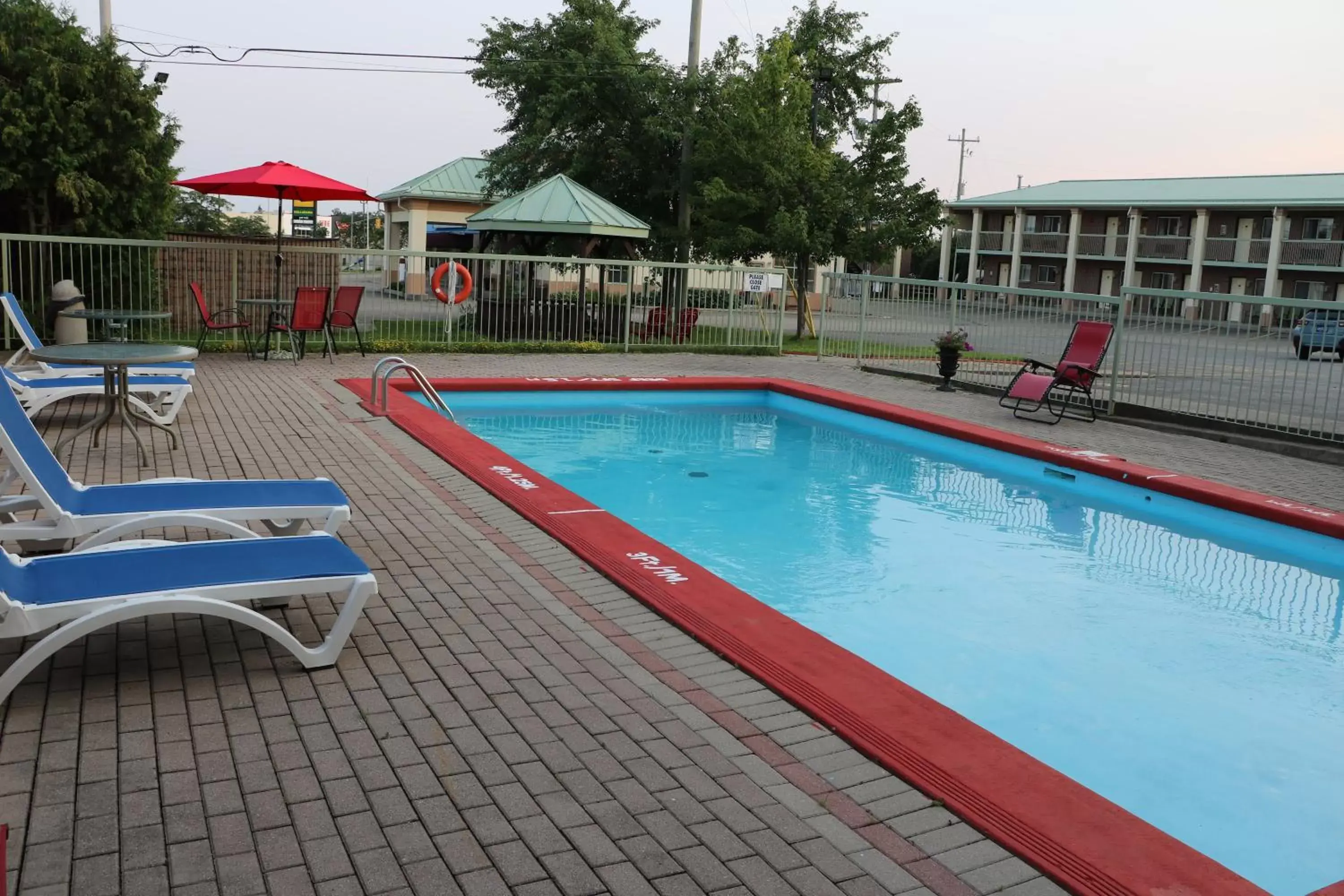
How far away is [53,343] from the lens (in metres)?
15.7

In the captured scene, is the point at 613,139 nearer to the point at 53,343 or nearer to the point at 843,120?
the point at 843,120

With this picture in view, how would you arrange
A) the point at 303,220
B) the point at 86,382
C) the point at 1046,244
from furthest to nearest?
the point at 303,220, the point at 1046,244, the point at 86,382

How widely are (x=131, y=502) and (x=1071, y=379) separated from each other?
1127 cm

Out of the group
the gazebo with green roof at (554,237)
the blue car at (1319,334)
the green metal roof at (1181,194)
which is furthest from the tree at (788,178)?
the green metal roof at (1181,194)

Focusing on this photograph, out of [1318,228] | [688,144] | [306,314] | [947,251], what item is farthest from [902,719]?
[947,251]

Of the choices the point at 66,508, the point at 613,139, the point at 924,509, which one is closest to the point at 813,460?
the point at 924,509

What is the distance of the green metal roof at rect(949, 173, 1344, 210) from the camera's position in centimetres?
4400

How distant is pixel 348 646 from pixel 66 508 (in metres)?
1.54

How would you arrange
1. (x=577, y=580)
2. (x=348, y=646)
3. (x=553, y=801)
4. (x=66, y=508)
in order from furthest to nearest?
(x=577, y=580), (x=66, y=508), (x=348, y=646), (x=553, y=801)

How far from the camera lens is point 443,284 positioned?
694 inches

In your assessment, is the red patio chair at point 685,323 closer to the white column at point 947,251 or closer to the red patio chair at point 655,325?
the red patio chair at point 655,325

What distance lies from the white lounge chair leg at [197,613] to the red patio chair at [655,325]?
15850 millimetres

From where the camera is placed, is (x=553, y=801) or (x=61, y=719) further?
(x=61, y=719)

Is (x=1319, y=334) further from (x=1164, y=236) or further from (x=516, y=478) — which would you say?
(x=1164, y=236)
